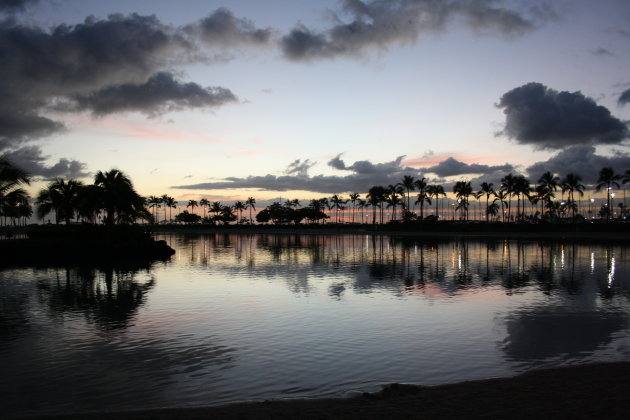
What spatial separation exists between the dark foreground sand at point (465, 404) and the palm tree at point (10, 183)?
104 ft

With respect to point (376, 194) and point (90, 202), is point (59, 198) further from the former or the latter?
point (376, 194)

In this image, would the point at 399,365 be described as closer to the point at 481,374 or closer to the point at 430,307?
the point at 481,374

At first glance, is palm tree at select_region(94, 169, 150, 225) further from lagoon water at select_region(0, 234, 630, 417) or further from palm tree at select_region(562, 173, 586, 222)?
palm tree at select_region(562, 173, 586, 222)

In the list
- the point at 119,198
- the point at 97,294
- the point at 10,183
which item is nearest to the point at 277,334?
the point at 97,294

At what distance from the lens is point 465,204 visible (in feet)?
573

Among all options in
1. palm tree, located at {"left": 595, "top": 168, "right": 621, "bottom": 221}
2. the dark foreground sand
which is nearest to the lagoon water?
the dark foreground sand

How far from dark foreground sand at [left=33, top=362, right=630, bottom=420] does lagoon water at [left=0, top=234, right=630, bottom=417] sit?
2.80ft

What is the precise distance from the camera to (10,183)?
1345 inches

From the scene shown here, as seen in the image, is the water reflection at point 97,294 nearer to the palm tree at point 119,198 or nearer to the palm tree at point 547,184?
the palm tree at point 119,198

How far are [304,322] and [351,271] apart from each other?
16.3 metres

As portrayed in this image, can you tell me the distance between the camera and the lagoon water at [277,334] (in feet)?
33.3

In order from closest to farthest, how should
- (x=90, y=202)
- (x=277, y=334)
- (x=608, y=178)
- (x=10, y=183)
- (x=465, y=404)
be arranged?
1. (x=465, y=404)
2. (x=277, y=334)
3. (x=10, y=183)
4. (x=90, y=202)
5. (x=608, y=178)

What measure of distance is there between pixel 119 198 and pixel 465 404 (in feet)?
149

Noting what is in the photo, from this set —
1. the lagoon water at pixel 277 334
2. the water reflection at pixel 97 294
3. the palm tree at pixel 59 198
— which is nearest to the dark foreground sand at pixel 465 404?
the lagoon water at pixel 277 334
